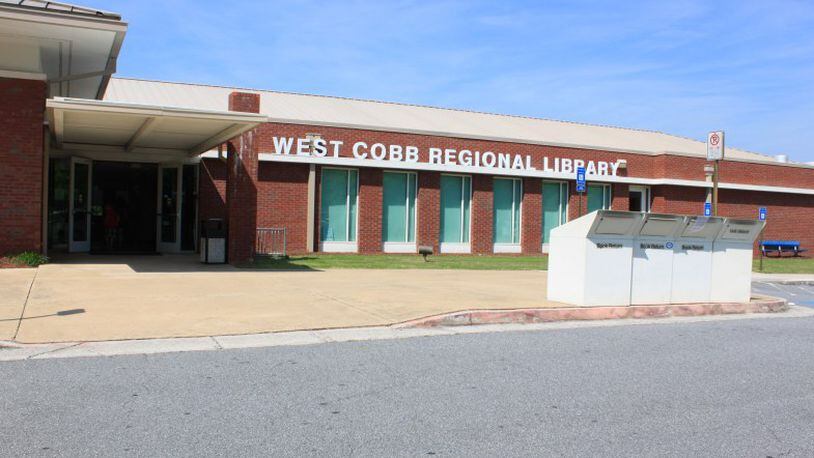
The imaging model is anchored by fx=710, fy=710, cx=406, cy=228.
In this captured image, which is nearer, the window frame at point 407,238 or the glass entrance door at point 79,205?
the glass entrance door at point 79,205

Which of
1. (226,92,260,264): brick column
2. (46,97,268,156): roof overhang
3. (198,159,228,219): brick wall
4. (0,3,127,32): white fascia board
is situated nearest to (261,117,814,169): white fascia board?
(198,159,228,219): brick wall

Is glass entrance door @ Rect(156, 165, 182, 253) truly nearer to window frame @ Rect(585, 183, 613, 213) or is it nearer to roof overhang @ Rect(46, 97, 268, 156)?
roof overhang @ Rect(46, 97, 268, 156)

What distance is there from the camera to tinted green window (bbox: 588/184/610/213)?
2833 cm

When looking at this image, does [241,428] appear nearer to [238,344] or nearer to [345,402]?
[345,402]

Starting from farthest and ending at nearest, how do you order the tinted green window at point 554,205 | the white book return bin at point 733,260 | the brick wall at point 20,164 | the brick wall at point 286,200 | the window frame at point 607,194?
the window frame at point 607,194, the tinted green window at point 554,205, the brick wall at point 286,200, the brick wall at point 20,164, the white book return bin at point 733,260

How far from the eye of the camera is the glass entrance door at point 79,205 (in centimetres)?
1916

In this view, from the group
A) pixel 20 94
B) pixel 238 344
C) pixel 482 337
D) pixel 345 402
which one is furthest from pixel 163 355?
pixel 20 94

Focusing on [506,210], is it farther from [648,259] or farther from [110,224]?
[648,259]

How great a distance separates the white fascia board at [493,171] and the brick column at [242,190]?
12.1 ft

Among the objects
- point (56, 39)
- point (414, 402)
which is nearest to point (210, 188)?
point (56, 39)

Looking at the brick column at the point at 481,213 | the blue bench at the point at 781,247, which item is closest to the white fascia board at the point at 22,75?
the brick column at the point at 481,213

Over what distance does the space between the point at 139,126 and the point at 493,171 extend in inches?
531

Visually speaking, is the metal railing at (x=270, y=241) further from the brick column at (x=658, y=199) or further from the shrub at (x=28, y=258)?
the brick column at (x=658, y=199)

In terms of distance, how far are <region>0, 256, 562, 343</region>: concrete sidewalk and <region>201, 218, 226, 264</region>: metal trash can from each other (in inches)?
32.5
